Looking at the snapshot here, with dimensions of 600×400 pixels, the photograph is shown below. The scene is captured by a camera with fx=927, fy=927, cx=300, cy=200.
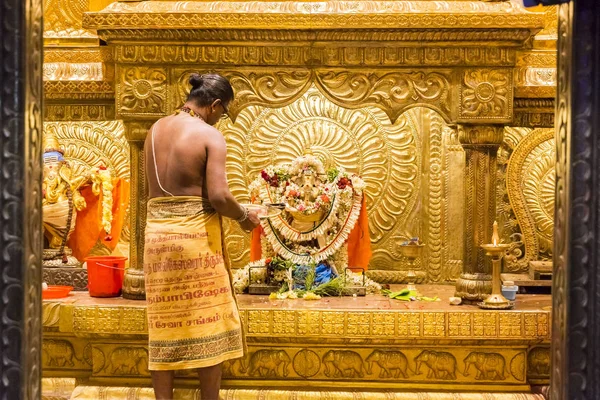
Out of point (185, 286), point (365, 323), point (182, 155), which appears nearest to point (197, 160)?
point (182, 155)

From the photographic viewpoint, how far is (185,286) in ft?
17.6

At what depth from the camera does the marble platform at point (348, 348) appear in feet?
21.4

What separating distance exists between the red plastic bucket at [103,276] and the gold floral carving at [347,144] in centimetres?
179

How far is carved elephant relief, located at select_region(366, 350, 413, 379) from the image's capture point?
6.66m

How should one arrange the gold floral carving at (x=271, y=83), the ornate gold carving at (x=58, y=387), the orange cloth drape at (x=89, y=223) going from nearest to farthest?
the gold floral carving at (x=271, y=83) → the ornate gold carving at (x=58, y=387) → the orange cloth drape at (x=89, y=223)

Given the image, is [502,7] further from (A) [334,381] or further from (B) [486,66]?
(A) [334,381]

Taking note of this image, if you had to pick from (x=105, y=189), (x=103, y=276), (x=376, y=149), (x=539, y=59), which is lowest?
(x=103, y=276)

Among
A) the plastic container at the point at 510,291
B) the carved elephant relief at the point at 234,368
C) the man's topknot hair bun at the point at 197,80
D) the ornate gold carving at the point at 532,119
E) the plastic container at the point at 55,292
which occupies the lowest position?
the carved elephant relief at the point at 234,368

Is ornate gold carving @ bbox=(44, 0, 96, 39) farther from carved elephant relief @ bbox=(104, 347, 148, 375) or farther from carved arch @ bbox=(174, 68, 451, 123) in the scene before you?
carved elephant relief @ bbox=(104, 347, 148, 375)

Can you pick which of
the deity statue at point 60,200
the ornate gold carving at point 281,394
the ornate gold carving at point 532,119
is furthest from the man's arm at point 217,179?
the ornate gold carving at point 532,119

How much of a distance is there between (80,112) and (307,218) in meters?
2.09

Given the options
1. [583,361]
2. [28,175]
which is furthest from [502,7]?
[28,175]

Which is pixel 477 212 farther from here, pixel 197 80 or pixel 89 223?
pixel 89 223

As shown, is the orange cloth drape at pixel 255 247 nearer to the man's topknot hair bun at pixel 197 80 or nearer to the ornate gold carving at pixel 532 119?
the man's topknot hair bun at pixel 197 80
